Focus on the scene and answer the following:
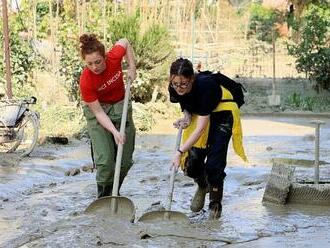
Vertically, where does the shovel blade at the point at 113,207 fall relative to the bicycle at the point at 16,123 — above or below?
below

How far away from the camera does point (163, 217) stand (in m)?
5.42

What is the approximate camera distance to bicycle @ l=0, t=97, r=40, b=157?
9.42 m

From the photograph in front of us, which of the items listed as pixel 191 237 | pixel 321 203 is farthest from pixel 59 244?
pixel 321 203

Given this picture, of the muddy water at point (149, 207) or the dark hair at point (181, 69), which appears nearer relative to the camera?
the muddy water at point (149, 207)

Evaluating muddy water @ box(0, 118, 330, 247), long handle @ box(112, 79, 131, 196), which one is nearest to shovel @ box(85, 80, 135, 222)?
long handle @ box(112, 79, 131, 196)

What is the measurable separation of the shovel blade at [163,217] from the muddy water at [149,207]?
0.09 m

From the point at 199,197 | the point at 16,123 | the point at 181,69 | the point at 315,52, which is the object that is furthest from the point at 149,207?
the point at 315,52

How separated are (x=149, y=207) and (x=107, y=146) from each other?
0.78 meters

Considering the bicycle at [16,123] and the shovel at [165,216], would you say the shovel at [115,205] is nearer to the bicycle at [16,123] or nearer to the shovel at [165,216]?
the shovel at [165,216]

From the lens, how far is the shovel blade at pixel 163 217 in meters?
5.40

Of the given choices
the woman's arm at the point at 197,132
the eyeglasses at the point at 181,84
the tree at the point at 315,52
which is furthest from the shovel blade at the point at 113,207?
the tree at the point at 315,52

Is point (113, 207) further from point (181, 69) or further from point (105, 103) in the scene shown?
point (181, 69)

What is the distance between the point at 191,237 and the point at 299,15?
23.0m

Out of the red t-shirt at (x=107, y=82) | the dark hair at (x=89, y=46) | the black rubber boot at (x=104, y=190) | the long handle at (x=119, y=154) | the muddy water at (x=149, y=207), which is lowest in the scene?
the muddy water at (x=149, y=207)
